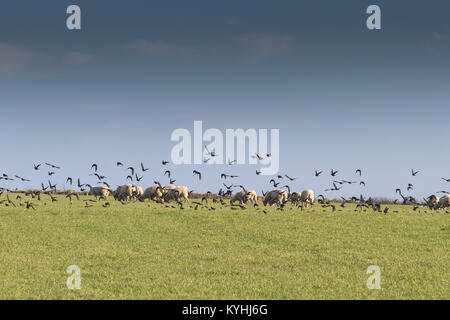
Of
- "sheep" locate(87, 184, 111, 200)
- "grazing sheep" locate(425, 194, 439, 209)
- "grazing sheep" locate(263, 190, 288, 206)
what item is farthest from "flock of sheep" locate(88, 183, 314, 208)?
"grazing sheep" locate(425, 194, 439, 209)

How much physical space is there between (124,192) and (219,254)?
40770 mm

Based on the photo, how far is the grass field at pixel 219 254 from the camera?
17.8 meters

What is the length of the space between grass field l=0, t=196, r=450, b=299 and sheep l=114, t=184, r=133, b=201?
2224 cm

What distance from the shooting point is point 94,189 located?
71.5 meters

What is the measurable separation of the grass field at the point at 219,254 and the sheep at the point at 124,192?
22.2 meters

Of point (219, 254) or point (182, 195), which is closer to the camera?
point (219, 254)

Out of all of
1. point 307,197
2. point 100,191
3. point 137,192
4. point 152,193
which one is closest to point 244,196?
point 307,197

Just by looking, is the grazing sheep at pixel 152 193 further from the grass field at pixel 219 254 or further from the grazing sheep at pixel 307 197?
the grass field at pixel 219 254

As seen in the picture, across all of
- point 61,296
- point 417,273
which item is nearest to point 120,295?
point 61,296

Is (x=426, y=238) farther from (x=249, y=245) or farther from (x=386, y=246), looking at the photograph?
(x=249, y=245)

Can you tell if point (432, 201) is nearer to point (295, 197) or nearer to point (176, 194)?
point (295, 197)

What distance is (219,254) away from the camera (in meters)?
25.7

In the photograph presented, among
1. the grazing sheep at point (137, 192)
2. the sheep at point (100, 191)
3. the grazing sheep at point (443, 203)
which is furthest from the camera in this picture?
the sheep at point (100, 191)

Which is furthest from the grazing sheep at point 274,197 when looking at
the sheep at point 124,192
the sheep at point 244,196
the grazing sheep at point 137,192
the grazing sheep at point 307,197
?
the sheep at point 124,192
